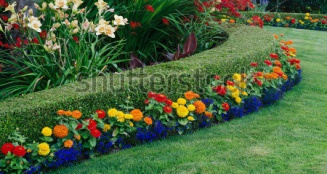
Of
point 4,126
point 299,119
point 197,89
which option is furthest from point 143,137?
point 299,119

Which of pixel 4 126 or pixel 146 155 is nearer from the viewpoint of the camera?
pixel 4 126

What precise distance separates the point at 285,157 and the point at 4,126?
86.9 inches

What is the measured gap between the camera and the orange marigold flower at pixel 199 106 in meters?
4.22

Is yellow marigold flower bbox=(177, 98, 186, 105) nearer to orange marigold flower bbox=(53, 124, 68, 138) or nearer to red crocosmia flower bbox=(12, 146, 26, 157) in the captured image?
orange marigold flower bbox=(53, 124, 68, 138)

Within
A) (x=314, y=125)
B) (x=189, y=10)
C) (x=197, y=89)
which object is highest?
(x=189, y=10)

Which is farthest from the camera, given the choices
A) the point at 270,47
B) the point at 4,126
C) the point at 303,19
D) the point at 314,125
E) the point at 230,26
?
the point at 303,19

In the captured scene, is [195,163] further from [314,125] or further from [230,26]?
[230,26]

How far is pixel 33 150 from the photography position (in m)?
3.28

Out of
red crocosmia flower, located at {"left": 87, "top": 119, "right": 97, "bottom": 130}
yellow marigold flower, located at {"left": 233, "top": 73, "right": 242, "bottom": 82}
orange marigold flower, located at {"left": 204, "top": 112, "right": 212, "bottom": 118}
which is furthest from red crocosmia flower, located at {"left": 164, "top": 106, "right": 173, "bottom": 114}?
yellow marigold flower, located at {"left": 233, "top": 73, "right": 242, "bottom": 82}

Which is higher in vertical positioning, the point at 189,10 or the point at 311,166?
the point at 189,10

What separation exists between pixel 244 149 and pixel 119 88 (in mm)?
1199

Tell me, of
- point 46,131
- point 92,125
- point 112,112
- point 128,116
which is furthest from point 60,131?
point 128,116

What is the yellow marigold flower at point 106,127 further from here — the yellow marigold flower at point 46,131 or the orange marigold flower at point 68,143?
the yellow marigold flower at point 46,131

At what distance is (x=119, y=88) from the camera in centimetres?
391
